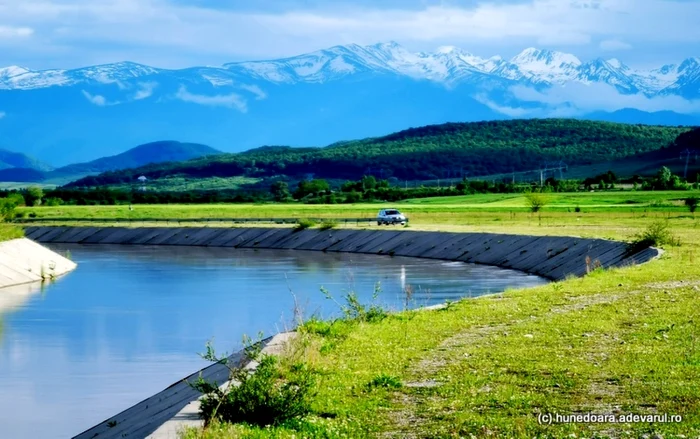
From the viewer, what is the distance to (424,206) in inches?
4555

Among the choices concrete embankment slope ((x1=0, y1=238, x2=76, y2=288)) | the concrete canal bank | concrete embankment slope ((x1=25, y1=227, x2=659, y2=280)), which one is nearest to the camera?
the concrete canal bank

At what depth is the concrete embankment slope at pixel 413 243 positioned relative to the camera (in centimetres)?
5406

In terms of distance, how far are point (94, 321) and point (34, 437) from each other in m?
19.2

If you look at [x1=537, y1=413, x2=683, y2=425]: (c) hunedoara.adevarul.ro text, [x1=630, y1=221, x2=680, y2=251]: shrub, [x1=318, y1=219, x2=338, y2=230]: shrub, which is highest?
[x1=318, y1=219, x2=338, y2=230]: shrub

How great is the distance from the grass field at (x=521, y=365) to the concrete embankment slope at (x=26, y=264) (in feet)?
107

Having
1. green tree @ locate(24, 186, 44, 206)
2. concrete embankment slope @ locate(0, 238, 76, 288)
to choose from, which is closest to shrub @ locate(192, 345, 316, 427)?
concrete embankment slope @ locate(0, 238, 76, 288)

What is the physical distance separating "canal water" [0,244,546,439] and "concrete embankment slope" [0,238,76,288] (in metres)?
1.25

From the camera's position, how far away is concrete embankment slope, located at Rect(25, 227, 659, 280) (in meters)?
54.1

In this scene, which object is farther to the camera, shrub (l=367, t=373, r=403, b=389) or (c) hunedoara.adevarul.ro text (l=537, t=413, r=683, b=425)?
shrub (l=367, t=373, r=403, b=389)

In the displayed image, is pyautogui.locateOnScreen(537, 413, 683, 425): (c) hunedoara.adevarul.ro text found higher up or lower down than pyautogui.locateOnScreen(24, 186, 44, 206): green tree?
lower down

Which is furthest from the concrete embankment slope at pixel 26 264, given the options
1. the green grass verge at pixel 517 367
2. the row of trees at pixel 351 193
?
the row of trees at pixel 351 193

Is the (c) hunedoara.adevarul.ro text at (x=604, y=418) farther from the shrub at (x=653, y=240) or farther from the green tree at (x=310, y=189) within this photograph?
the green tree at (x=310, y=189)

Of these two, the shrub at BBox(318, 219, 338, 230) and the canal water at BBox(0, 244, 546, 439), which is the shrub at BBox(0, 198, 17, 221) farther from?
the shrub at BBox(318, 219, 338, 230)

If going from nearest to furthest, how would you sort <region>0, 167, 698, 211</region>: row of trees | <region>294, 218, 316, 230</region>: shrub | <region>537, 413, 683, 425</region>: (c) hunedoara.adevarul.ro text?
<region>537, 413, 683, 425</region>: (c) hunedoara.adevarul.ro text < <region>294, 218, 316, 230</region>: shrub < <region>0, 167, 698, 211</region>: row of trees
